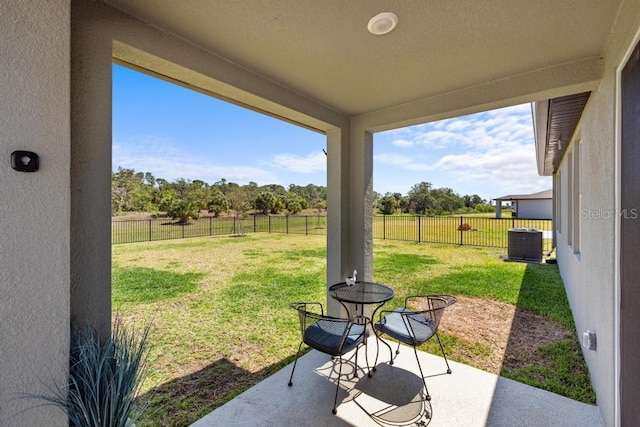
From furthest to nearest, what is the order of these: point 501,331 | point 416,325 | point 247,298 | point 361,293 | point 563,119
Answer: point 247,298
point 501,331
point 563,119
point 361,293
point 416,325

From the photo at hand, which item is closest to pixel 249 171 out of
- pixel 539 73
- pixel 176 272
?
pixel 176 272

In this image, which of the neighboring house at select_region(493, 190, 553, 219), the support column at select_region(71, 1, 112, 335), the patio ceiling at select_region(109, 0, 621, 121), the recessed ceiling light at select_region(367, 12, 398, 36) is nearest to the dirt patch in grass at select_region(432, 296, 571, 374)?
the patio ceiling at select_region(109, 0, 621, 121)

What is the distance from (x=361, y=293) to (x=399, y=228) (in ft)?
30.2

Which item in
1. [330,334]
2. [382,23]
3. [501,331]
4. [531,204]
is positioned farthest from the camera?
[531,204]

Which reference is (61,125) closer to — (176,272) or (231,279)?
(231,279)

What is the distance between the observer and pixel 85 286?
60.4 inches

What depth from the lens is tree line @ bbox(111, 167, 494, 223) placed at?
5867 millimetres

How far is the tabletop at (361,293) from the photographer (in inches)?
103

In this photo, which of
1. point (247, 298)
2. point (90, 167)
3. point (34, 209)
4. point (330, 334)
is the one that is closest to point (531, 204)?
point (247, 298)

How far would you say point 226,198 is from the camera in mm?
8797

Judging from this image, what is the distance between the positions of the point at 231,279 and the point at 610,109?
6251mm

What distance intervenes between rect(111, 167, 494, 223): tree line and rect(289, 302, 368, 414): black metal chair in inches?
84.3

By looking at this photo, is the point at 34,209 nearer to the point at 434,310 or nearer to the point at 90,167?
the point at 90,167

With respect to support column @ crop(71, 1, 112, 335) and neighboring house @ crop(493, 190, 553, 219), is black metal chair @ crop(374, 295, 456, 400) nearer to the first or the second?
support column @ crop(71, 1, 112, 335)
